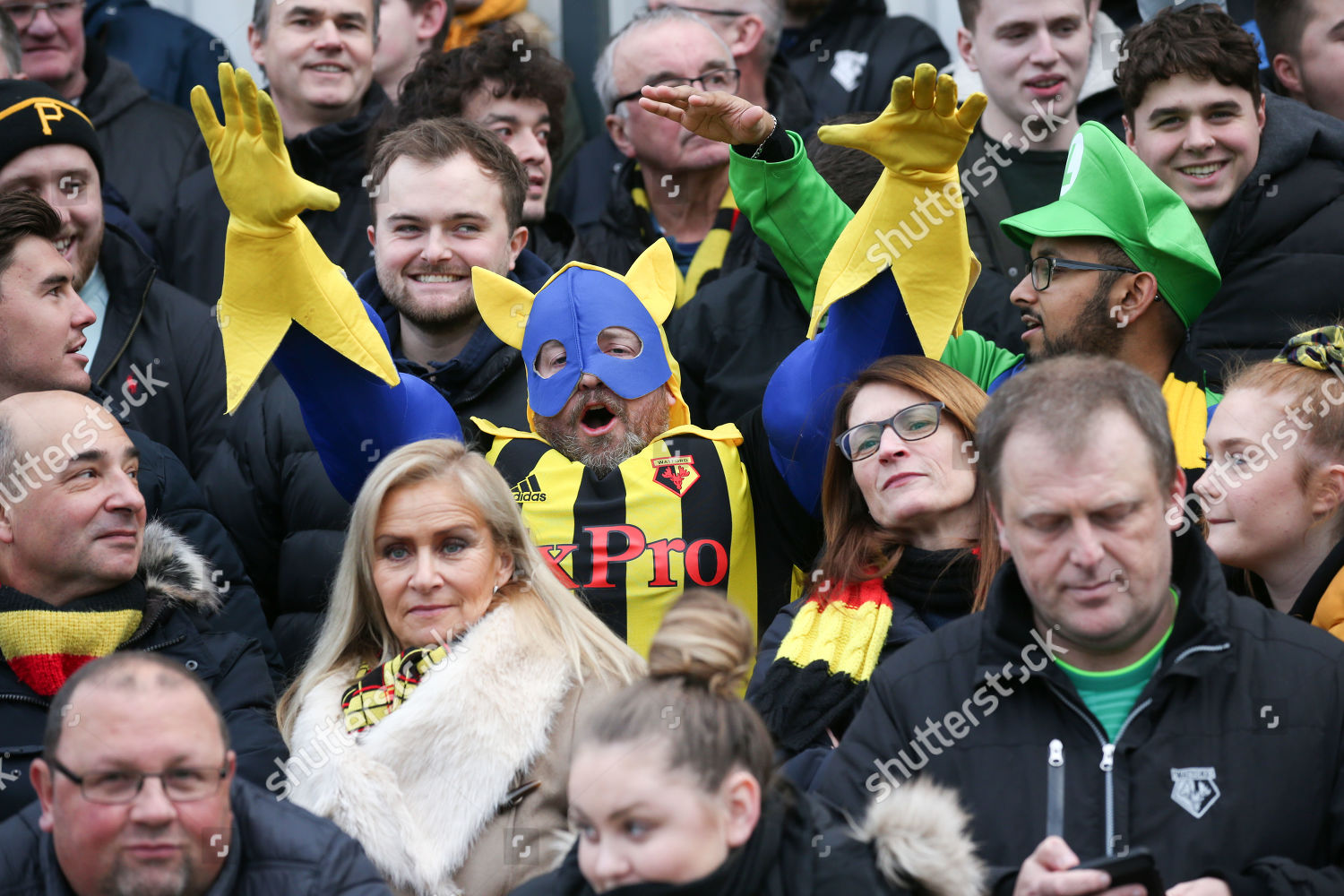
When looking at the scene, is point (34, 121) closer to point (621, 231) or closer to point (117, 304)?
point (117, 304)

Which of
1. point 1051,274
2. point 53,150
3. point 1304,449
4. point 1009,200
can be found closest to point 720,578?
point 1051,274

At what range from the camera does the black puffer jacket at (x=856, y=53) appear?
612 centimetres

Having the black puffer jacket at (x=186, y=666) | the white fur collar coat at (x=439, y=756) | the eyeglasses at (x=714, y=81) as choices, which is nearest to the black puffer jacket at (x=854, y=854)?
the white fur collar coat at (x=439, y=756)

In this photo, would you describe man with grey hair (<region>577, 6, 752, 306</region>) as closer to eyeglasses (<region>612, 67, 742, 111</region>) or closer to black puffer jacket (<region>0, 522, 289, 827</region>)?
eyeglasses (<region>612, 67, 742, 111</region>)

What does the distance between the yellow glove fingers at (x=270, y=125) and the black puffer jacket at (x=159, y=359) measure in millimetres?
1227

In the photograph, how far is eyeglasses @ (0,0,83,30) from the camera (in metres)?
5.86

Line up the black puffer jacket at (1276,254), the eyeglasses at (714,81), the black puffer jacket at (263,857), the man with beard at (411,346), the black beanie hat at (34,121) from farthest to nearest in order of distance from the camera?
1. the eyeglasses at (714,81)
2. the black beanie hat at (34,121)
3. the man with beard at (411,346)
4. the black puffer jacket at (1276,254)
5. the black puffer jacket at (263,857)

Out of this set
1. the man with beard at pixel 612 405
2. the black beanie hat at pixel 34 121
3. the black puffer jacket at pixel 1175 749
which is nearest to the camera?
the black puffer jacket at pixel 1175 749

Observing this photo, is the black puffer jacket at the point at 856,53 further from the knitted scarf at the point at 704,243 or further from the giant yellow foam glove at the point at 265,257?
the giant yellow foam glove at the point at 265,257

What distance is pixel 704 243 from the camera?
544cm

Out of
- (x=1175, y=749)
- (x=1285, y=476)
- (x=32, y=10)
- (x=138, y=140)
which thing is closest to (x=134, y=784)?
(x=1175, y=749)

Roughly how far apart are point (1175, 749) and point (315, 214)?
3792mm

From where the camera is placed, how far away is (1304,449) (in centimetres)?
358

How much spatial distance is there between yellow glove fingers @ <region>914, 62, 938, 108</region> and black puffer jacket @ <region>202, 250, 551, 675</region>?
5.13 ft
